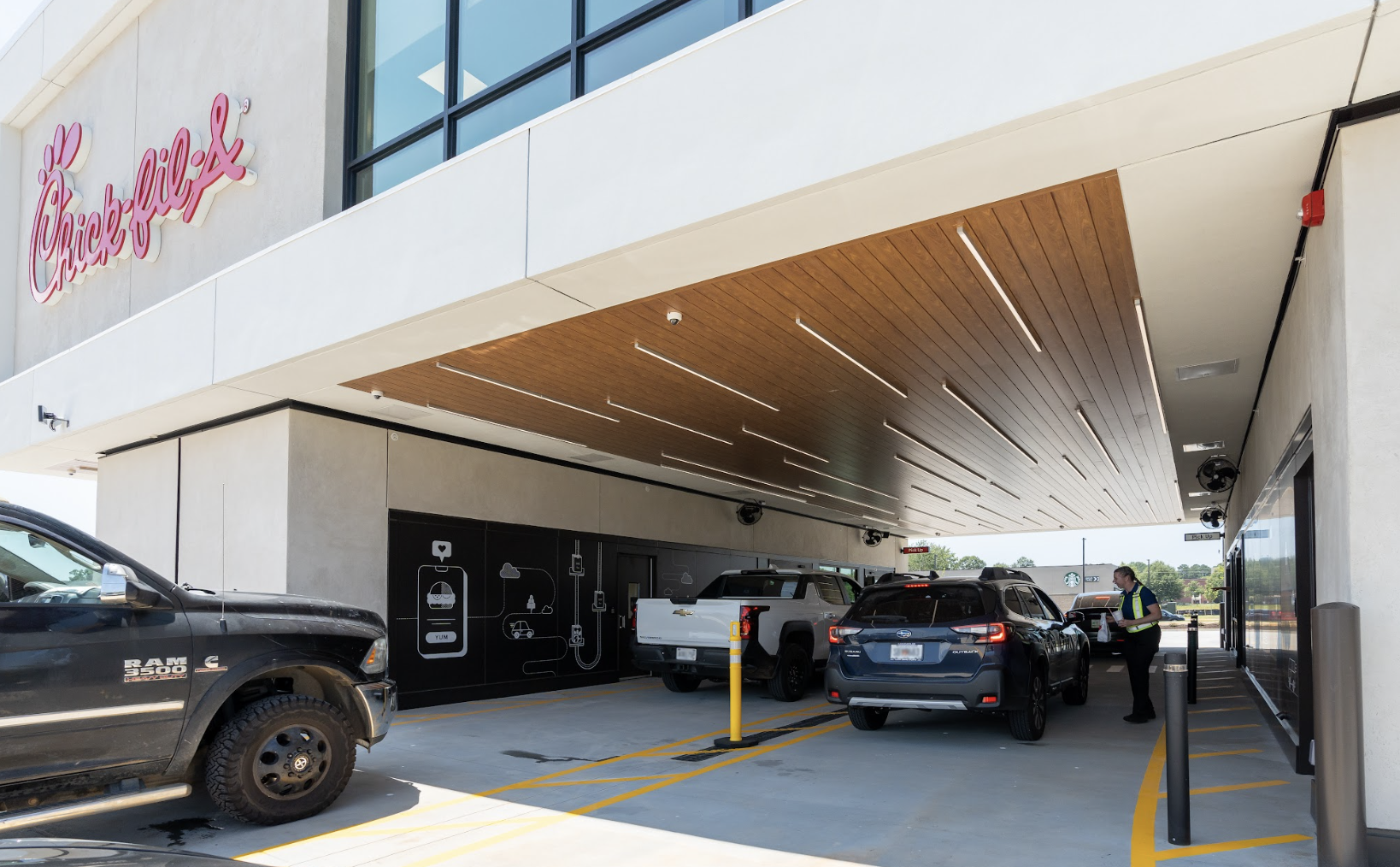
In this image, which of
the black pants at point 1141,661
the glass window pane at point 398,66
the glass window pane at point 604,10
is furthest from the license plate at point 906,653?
the glass window pane at point 398,66

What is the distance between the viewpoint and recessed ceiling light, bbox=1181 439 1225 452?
49.3 feet

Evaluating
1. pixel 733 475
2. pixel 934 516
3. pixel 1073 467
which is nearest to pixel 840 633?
pixel 733 475

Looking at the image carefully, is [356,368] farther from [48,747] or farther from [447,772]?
[48,747]

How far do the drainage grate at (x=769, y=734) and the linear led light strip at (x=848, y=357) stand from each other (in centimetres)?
386

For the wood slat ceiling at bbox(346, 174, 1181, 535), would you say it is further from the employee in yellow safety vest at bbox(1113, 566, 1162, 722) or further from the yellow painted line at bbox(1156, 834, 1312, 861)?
the yellow painted line at bbox(1156, 834, 1312, 861)

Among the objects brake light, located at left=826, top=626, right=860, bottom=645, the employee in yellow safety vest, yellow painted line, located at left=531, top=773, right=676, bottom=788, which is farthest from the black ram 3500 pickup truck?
the employee in yellow safety vest

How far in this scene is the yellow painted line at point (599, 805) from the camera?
5.50m

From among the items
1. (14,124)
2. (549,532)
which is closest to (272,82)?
(549,532)

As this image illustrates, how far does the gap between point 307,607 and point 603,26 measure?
212 inches

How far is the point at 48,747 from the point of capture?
523 centimetres

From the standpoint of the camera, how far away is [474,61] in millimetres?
9703

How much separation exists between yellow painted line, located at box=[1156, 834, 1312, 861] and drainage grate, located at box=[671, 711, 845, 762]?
3.94 m

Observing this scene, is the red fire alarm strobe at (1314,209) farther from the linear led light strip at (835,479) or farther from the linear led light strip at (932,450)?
the linear led light strip at (835,479)

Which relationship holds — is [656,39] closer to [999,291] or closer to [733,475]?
[999,291]
